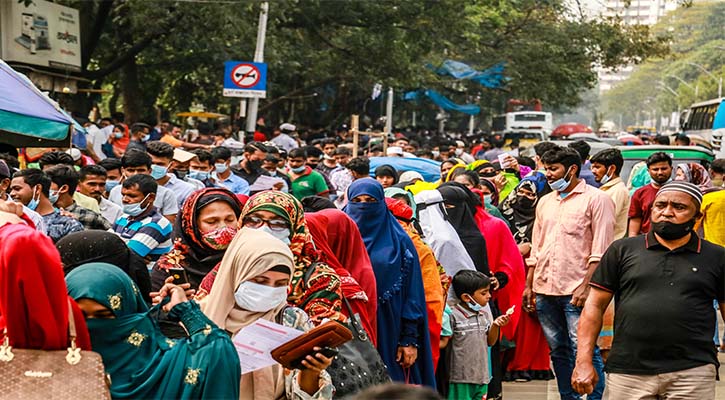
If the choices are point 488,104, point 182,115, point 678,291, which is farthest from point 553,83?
point 678,291

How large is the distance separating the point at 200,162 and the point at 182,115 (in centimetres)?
1973

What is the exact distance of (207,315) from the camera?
4293mm

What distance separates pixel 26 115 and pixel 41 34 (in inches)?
424

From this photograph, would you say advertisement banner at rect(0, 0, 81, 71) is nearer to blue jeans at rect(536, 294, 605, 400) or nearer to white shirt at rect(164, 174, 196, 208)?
white shirt at rect(164, 174, 196, 208)

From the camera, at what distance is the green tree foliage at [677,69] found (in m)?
108

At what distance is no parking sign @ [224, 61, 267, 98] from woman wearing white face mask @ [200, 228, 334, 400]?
1327cm

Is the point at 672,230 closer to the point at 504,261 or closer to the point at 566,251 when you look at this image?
the point at 566,251

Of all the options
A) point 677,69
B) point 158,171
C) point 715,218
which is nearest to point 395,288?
point 158,171

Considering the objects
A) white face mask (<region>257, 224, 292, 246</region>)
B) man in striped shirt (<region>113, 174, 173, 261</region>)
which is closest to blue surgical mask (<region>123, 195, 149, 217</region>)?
man in striped shirt (<region>113, 174, 173, 261</region>)

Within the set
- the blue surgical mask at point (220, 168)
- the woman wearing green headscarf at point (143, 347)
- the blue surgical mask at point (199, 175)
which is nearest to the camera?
the woman wearing green headscarf at point (143, 347)

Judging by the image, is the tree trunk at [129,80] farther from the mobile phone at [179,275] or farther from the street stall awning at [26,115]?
the mobile phone at [179,275]

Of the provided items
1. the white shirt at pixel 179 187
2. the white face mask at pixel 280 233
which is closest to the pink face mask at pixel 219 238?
the white face mask at pixel 280 233

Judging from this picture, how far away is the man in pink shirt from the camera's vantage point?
7.66 m

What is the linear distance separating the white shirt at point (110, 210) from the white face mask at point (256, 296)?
4.44 meters
